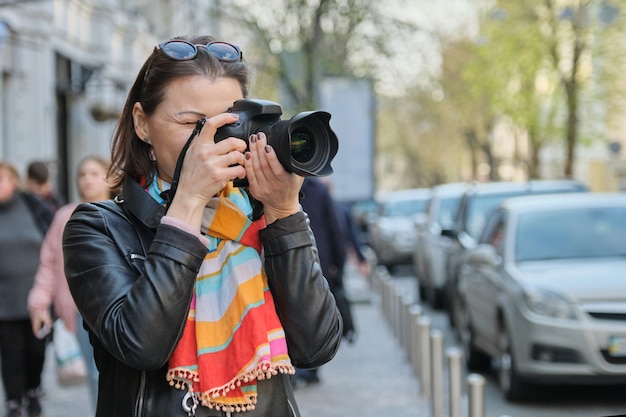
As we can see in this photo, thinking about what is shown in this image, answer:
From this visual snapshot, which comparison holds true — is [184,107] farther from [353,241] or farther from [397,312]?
[353,241]

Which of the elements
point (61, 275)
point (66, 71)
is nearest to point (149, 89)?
point (61, 275)

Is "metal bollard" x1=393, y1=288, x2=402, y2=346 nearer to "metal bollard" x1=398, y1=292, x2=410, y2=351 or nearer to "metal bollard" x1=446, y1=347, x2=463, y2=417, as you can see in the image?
"metal bollard" x1=398, y1=292, x2=410, y2=351

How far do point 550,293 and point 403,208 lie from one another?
19.6 m

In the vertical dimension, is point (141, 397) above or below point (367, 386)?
above

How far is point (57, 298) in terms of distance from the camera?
7168 millimetres

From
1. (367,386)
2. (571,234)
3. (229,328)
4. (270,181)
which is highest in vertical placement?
(270,181)

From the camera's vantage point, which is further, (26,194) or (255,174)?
(26,194)

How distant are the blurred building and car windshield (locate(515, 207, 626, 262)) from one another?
20.1 ft

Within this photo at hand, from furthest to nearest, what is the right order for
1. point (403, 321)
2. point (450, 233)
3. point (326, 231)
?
point (450, 233) → point (403, 321) → point (326, 231)

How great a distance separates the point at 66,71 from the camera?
2247 cm

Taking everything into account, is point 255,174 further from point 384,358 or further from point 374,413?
point 384,358

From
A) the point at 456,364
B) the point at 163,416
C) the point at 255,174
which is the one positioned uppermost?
the point at 255,174

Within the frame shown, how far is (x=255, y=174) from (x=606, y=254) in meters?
7.47

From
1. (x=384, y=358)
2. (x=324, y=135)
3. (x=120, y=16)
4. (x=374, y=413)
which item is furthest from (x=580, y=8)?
(x=324, y=135)
